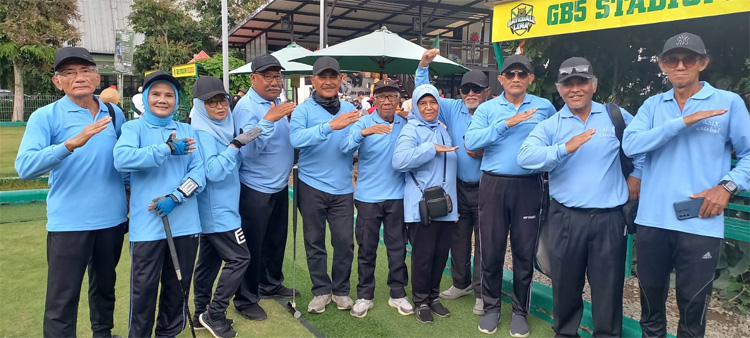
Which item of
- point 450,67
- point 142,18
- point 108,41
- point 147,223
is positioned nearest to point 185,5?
point 142,18

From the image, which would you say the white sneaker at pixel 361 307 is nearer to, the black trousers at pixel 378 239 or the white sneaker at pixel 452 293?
the black trousers at pixel 378 239

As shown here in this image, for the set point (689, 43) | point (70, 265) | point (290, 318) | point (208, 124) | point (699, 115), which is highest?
point (689, 43)

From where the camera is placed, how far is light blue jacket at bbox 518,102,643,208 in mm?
2928

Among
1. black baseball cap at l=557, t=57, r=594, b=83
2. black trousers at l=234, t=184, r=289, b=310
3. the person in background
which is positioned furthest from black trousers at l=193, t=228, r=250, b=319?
black baseball cap at l=557, t=57, r=594, b=83

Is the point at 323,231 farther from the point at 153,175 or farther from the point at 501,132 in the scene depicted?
the point at 501,132

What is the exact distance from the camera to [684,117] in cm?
251

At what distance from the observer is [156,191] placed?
9.29ft

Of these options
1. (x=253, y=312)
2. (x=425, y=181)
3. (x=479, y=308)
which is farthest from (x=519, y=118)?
(x=253, y=312)

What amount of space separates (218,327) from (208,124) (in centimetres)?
147

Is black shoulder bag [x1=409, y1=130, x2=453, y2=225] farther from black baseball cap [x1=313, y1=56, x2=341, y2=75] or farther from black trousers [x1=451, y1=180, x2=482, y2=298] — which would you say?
black baseball cap [x1=313, y1=56, x2=341, y2=75]

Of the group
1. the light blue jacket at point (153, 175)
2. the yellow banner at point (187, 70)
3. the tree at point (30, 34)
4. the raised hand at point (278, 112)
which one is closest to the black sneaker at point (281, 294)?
the light blue jacket at point (153, 175)

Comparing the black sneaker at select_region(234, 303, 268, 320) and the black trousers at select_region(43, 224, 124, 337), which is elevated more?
the black trousers at select_region(43, 224, 124, 337)

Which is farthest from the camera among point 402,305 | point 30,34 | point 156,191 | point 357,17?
point 30,34

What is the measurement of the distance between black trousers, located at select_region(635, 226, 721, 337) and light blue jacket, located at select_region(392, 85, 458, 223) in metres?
1.36
